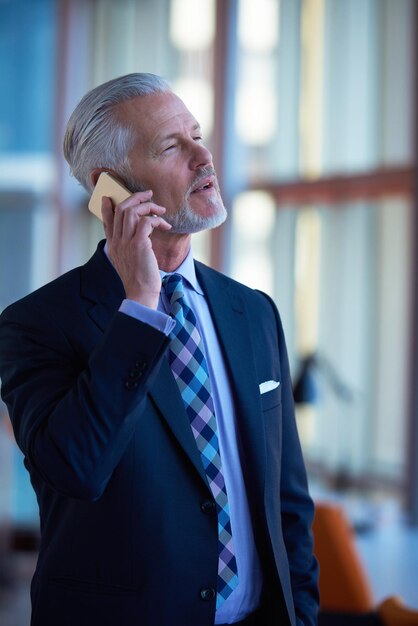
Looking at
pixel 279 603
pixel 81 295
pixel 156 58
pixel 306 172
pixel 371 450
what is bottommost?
pixel 371 450

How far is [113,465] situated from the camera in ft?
4.53

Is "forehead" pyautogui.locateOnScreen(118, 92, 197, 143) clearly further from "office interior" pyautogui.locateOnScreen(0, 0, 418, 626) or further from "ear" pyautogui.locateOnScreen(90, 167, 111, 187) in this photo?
"office interior" pyautogui.locateOnScreen(0, 0, 418, 626)

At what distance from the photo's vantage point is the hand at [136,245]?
1458mm

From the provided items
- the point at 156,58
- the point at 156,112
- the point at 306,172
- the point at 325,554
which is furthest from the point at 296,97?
the point at 156,112

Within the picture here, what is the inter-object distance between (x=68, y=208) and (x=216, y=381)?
9513mm

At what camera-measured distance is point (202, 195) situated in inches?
67.7

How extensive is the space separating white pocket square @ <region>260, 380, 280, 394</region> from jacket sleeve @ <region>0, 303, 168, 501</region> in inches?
12.7

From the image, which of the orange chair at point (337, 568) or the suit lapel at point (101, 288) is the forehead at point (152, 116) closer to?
the suit lapel at point (101, 288)

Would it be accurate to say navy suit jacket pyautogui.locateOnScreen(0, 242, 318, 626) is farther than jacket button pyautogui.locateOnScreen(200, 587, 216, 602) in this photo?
No

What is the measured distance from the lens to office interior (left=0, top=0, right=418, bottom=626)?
6582 millimetres

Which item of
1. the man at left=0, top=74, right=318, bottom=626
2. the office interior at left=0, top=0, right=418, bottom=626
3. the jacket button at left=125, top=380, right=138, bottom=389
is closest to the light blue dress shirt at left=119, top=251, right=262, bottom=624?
the man at left=0, top=74, right=318, bottom=626

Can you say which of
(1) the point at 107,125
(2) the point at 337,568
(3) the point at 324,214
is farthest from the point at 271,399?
(3) the point at 324,214

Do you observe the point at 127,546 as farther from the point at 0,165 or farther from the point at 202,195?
the point at 0,165

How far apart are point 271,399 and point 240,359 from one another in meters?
0.11
